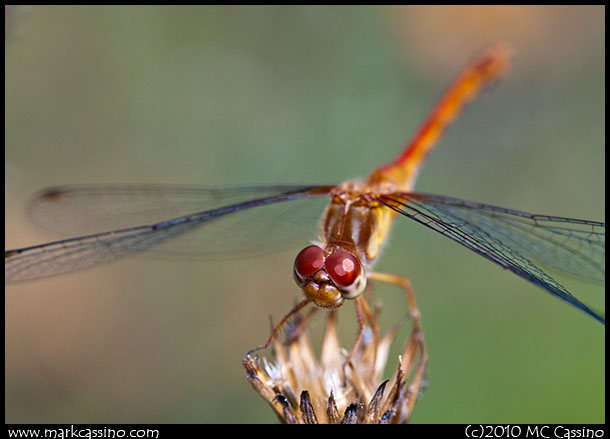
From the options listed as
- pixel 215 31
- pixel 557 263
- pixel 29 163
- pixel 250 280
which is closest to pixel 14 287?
pixel 29 163

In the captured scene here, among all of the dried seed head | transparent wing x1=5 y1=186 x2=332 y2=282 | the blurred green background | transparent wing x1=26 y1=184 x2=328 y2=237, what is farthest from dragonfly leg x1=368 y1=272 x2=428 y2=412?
the blurred green background

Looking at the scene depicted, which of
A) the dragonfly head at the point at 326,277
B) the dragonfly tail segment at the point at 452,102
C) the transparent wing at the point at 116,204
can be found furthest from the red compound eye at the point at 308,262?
the dragonfly tail segment at the point at 452,102

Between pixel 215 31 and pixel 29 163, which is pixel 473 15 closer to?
pixel 215 31

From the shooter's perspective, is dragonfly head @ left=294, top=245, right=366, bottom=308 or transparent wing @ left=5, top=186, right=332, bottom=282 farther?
transparent wing @ left=5, top=186, right=332, bottom=282

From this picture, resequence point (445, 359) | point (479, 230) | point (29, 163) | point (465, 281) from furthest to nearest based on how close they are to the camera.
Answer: point (29, 163)
point (465, 281)
point (445, 359)
point (479, 230)

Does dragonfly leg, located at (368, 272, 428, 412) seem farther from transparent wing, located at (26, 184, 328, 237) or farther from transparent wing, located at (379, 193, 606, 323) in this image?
transparent wing, located at (26, 184, 328, 237)

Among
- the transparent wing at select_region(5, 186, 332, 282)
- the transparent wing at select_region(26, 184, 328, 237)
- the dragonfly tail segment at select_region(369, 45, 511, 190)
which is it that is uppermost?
the dragonfly tail segment at select_region(369, 45, 511, 190)

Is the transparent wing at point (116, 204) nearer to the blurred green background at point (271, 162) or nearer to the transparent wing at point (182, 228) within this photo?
the transparent wing at point (182, 228)
